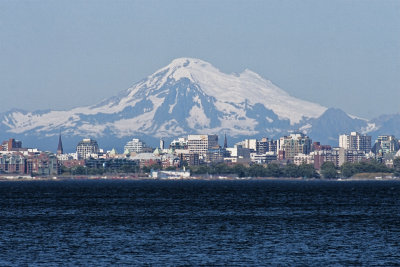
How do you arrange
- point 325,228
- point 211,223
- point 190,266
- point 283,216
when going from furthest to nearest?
point 283,216 → point 211,223 → point 325,228 → point 190,266

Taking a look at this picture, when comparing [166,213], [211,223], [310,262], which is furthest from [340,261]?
[166,213]

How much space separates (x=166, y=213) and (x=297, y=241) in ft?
126

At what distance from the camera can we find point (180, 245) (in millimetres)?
74625

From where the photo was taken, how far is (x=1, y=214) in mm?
112625

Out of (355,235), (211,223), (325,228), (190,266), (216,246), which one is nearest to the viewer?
(190,266)

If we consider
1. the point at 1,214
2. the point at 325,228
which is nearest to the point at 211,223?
the point at 325,228

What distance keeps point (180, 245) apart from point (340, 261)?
45.6 ft

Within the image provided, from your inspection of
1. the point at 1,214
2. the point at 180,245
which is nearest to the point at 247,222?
the point at 180,245

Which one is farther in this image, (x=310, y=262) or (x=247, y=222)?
(x=247, y=222)

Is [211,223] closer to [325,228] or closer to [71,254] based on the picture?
[325,228]

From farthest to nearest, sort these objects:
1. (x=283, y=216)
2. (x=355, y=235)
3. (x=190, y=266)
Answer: (x=283, y=216) < (x=355, y=235) < (x=190, y=266)

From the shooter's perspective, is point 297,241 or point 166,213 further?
point 166,213

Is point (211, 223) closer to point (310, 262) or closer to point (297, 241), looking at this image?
point (297, 241)

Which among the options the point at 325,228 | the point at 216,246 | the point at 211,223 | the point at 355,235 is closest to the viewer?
the point at 216,246
